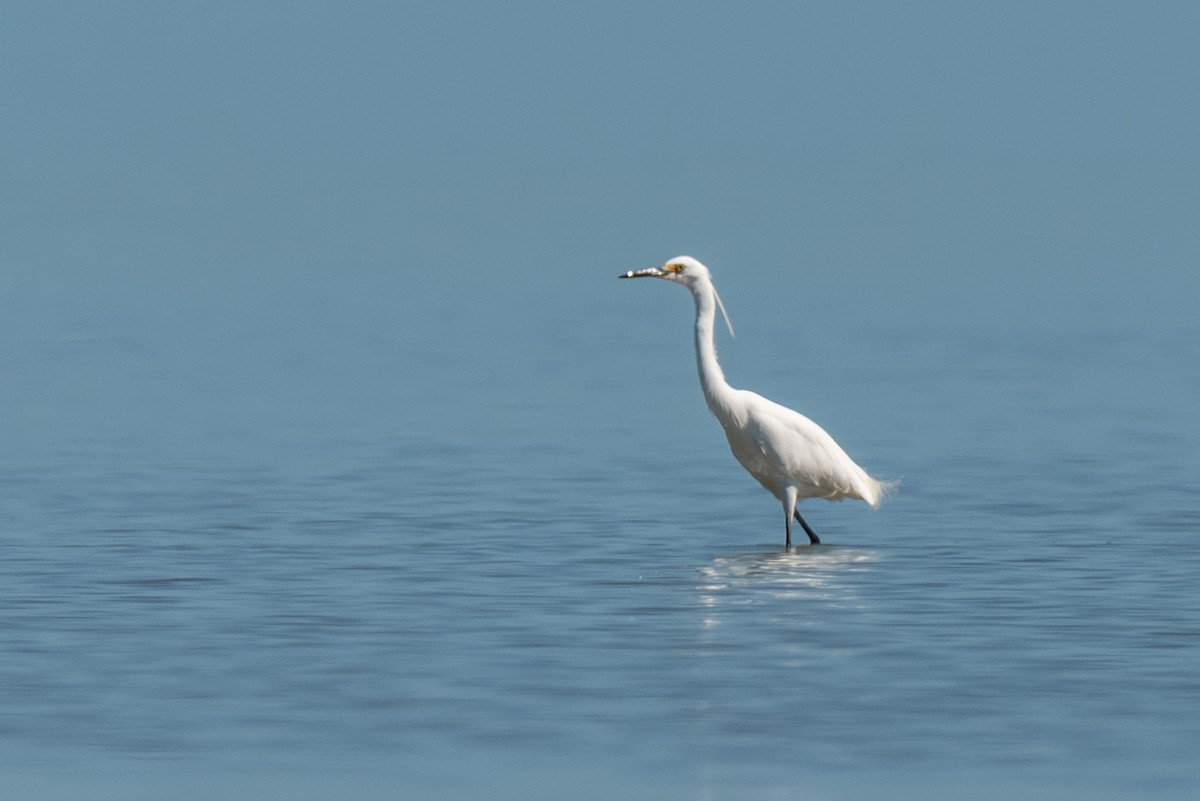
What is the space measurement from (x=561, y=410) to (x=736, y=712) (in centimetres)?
2146

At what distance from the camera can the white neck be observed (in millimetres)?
20078

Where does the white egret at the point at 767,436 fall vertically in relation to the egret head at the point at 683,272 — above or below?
below

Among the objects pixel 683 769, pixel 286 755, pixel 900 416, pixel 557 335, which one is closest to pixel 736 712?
pixel 683 769

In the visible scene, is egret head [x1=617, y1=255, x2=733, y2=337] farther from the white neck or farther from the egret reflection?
the egret reflection

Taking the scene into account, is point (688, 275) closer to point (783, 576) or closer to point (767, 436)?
point (767, 436)

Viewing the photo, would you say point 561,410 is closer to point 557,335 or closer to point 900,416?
point 900,416

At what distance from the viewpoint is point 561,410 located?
34.1m

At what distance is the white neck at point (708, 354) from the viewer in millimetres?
20078

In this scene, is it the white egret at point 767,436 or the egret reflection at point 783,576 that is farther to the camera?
the white egret at point 767,436

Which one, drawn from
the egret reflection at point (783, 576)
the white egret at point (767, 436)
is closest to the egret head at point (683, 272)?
the white egret at point (767, 436)

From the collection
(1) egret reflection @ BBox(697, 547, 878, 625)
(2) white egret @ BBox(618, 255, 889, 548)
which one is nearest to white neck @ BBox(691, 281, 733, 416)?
(2) white egret @ BBox(618, 255, 889, 548)

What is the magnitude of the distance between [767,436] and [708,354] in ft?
2.65

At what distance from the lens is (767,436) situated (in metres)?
20.0

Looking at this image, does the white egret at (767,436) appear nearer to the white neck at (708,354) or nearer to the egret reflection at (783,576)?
the white neck at (708,354)
